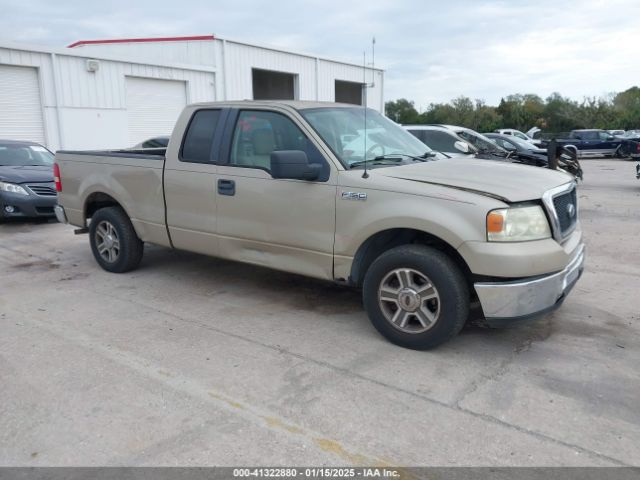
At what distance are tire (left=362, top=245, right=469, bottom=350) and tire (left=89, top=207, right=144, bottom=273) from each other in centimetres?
319

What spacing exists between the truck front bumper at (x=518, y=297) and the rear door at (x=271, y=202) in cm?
135

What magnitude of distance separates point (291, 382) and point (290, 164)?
1.67m

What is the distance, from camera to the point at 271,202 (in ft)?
16.1

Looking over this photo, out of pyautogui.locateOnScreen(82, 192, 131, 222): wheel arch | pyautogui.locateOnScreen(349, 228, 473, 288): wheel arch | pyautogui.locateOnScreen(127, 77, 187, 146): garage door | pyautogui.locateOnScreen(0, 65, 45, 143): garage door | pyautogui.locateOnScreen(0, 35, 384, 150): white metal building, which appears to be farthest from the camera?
pyautogui.locateOnScreen(127, 77, 187, 146): garage door

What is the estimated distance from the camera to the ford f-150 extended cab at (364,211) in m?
3.91

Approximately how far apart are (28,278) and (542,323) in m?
5.58

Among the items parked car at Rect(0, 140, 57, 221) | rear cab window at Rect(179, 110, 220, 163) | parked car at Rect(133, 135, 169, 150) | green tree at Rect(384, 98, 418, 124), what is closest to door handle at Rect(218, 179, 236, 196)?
rear cab window at Rect(179, 110, 220, 163)

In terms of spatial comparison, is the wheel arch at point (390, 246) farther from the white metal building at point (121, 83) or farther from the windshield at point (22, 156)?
the white metal building at point (121, 83)

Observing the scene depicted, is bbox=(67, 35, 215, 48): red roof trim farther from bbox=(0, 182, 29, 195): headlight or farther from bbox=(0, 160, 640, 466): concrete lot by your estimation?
bbox=(0, 160, 640, 466): concrete lot

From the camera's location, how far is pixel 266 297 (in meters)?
5.64

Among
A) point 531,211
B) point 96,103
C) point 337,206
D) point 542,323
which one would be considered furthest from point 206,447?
point 96,103

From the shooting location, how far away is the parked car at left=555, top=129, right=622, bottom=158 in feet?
96.7

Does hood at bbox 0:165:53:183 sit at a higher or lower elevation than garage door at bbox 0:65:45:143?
lower

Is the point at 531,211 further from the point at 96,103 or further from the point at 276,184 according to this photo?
the point at 96,103
